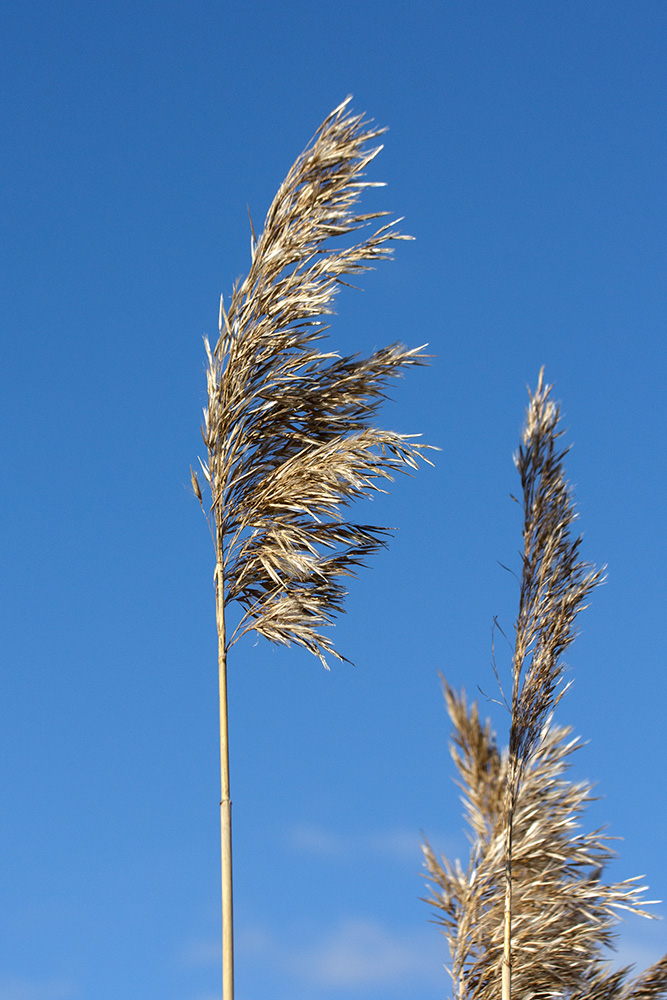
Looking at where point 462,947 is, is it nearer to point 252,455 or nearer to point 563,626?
point 563,626

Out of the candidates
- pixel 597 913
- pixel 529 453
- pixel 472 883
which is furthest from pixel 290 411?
pixel 597 913

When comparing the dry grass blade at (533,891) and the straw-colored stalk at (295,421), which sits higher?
the straw-colored stalk at (295,421)

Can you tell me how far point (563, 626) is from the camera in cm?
445

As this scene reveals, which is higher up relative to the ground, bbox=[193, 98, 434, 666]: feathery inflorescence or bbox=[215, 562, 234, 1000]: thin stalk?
bbox=[193, 98, 434, 666]: feathery inflorescence

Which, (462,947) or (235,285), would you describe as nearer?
(462,947)

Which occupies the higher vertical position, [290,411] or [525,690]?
[290,411]

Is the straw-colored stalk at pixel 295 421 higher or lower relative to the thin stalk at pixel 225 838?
higher

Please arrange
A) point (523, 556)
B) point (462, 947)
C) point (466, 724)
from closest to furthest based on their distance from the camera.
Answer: point (466, 724)
point (462, 947)
point (523, 556)

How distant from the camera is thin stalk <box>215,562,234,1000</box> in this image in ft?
12.2

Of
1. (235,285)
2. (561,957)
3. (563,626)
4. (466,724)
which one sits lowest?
(561,957)

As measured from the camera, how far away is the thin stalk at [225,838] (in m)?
3.72

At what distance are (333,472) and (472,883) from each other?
1.54m

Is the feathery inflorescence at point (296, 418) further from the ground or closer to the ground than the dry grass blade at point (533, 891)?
further from the ground

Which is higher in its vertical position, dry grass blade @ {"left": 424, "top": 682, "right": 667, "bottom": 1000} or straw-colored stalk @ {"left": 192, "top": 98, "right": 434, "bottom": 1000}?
straw-colored stalk @ {"left": 192, "top": 98, "right": 434, "bottom": 1000}
